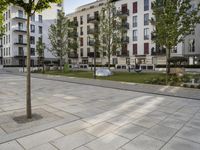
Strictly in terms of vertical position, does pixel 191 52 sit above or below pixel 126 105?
above

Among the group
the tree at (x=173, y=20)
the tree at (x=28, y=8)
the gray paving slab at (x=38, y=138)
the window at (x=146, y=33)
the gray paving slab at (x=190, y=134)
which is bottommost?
the gray paving slab at (x=190, y=134)

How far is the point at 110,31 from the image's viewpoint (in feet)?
77.8

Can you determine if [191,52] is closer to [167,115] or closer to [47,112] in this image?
[167,115]

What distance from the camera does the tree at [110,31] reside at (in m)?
23.7

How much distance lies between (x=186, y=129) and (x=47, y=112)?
4.51 metres

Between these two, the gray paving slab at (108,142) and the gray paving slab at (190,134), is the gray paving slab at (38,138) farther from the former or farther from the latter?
the gray paving slab at (190,134)

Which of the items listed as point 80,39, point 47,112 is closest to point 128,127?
point 47,112

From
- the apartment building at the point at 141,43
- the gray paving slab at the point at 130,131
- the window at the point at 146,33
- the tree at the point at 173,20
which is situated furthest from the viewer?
the window at the point at 146,33

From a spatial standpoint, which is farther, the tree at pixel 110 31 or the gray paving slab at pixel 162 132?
the tree at pixel 110 31

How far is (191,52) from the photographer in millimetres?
32938

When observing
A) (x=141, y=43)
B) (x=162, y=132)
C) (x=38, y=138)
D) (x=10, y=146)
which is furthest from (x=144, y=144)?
(x=141, y=43)

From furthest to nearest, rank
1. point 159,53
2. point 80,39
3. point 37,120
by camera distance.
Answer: point 80,39, point 159,53, point 37,120

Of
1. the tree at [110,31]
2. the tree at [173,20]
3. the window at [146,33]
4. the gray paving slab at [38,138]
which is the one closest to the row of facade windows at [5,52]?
the tree at [110,31]

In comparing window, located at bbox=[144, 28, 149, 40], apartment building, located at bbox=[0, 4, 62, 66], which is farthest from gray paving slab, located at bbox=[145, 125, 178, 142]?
apartment building, located at bbox=[0, 4, 62, 66]
